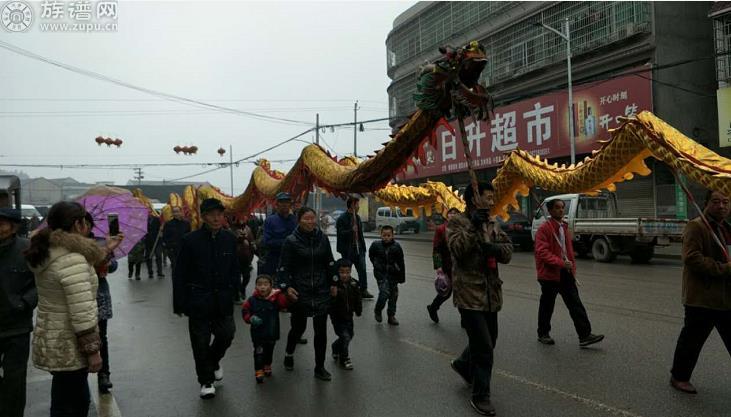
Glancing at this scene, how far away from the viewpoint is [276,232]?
693 cm

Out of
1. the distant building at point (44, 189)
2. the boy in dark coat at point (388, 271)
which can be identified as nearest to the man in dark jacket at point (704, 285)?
the boy in dark coat at point (388, 271)

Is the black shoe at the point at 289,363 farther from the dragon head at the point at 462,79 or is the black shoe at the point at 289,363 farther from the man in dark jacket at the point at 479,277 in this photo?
the dragon head at the point at 462,79

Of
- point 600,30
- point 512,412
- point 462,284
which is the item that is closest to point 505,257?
point 462,284

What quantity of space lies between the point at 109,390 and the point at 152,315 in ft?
12.1

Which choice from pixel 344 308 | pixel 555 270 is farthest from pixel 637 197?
pixel 344 308

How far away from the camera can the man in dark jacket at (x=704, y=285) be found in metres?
4.20

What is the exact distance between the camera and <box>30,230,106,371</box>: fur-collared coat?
309 centimetres

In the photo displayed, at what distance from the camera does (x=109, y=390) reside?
482 cm

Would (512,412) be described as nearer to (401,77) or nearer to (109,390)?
(109,390)

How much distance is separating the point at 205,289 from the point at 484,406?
2.49 meters

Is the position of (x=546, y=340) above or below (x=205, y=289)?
below

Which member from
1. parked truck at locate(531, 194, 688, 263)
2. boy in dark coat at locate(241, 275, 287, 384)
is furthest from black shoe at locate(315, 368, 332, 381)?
parked truck at locate(531, 194, 688, 263)

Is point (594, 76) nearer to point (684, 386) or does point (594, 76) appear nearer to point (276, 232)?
point (276, 232)

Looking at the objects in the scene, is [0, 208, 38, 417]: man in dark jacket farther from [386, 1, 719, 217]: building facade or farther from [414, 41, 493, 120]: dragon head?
[386, 1, 719, 217]: building facade
